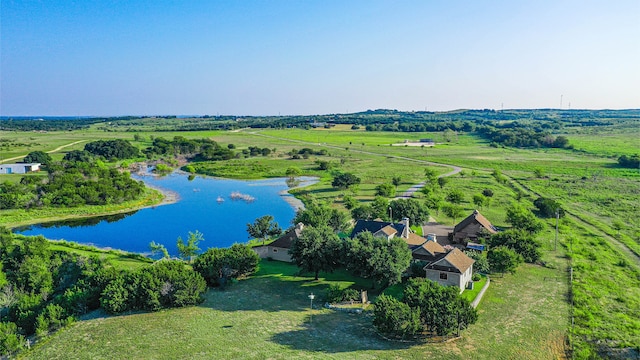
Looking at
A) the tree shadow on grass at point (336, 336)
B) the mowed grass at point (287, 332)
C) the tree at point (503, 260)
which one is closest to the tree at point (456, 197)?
the tree at point (503, 260)

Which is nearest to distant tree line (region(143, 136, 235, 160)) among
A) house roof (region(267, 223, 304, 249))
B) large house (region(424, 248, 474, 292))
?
house roof (region(267, 223, 304, 249))

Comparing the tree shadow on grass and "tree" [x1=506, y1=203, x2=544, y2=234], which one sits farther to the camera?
"tree" [x1=506, y1=203, x2=544, y2=234]

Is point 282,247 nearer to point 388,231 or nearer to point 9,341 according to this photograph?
point 388,231

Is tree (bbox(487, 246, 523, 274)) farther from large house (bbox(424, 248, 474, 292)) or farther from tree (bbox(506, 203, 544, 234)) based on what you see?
tree (bbox(506, 203, 544, 234))

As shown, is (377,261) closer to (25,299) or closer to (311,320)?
(311,320)

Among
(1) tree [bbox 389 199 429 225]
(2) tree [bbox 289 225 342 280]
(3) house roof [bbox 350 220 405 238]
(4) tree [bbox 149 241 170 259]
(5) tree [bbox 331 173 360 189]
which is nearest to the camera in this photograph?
(2) tree [bbox 289 225 342 280]

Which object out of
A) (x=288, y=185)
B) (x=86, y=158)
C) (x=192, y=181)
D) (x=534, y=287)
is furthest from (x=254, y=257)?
(x=86, y=158)

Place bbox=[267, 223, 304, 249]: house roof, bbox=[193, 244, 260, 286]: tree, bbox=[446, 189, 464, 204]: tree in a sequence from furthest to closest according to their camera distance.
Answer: bbox=[446, 189, 464, 204]: tree
bbox=[267, 223, 304, 249]: house roof
bbox=[193, 244, 260, 286]: tree
